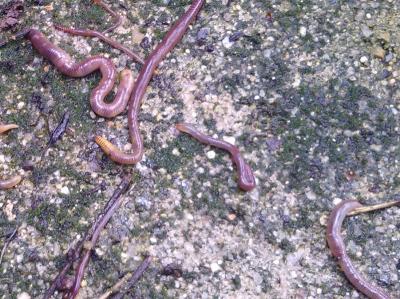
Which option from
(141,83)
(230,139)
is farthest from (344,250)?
(141,83)

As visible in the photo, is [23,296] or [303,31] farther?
[303,31]

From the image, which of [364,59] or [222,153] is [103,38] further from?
[364,59]

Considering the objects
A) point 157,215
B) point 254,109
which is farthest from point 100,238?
point 254,109

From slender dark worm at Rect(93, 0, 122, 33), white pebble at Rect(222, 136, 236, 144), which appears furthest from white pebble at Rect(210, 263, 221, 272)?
slender dark worm at Rect(93, 0, 122, 33)

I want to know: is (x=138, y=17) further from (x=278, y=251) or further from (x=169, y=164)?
(x=278, y=251)

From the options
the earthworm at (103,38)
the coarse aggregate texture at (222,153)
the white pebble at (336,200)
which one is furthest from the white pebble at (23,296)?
the white pebble at (336,200)
